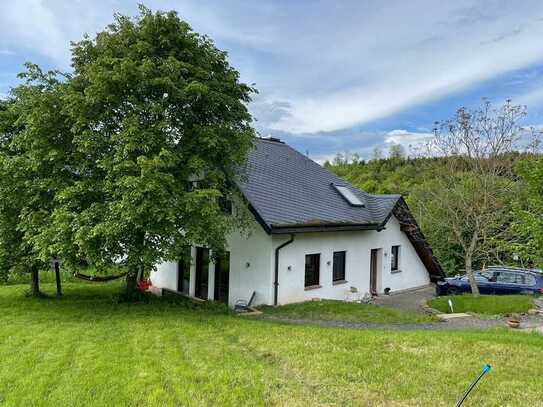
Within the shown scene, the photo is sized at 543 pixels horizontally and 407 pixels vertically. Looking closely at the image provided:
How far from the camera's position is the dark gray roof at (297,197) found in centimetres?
1298

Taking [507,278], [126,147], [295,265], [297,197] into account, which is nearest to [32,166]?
[126,147]

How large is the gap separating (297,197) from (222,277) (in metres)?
4.05

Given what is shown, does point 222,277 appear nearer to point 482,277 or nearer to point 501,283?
point 482,277

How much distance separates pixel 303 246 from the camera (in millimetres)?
13523

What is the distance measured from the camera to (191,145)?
10.7 metres

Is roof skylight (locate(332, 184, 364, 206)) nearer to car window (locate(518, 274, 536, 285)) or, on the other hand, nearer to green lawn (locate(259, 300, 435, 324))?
green lawn (locate(259, 300, 435, 324))

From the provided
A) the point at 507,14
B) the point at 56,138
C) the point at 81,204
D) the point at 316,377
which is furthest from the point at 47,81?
the point at 507,14

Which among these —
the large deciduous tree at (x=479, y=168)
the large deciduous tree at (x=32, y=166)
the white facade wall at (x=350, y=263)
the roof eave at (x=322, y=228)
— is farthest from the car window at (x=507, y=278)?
the large deciduous tree at (x=32, y=166)

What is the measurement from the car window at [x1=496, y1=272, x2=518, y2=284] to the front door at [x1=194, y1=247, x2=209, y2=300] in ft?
40.8

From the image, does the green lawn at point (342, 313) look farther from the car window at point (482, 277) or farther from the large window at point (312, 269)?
the car window at point (482, 277)

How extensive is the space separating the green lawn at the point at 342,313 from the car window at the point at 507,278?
23.7 ft

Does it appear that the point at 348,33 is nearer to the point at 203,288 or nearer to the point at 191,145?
the point at 191,145

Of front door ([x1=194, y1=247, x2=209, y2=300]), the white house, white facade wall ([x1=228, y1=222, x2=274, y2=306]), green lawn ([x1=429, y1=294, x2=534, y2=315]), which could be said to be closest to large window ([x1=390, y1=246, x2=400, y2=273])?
the white house

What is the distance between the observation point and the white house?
1288cm
